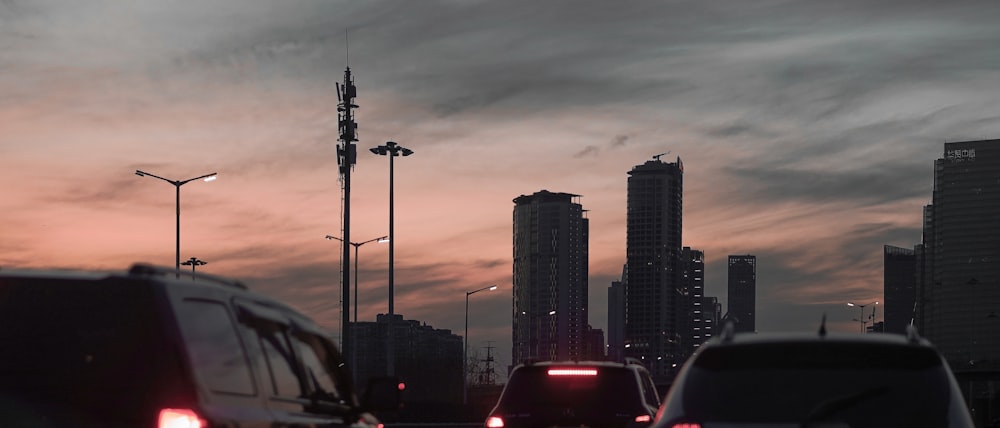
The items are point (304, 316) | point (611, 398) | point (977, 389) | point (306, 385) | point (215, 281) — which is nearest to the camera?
point (215, 281)

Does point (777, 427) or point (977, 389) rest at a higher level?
point (777, 427)

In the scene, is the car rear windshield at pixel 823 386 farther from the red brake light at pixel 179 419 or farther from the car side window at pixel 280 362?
the red brake light at pixel 179 419

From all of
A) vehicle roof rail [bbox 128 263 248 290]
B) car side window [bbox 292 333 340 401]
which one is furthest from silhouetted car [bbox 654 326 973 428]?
vehicle roof rail [bbox 128 263 248 290]

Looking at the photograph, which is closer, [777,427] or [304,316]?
[777,427]

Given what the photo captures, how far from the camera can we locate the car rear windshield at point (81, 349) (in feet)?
21.1

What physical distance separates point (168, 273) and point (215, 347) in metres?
0.46

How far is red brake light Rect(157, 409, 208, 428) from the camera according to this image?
6363 mm

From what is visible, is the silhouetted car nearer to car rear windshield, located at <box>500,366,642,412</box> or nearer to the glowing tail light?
car rear windshield, located at <box>500,366,642,412</box>

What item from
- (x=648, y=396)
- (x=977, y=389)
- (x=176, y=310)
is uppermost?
(x=176, y=310)

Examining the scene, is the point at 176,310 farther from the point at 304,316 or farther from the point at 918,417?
the point at 918,417

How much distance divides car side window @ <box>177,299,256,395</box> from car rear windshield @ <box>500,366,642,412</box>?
7697 mm

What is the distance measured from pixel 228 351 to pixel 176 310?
1.43 feet

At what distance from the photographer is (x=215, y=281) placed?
25.3ft

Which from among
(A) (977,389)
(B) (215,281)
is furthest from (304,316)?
(A) (977,389)
